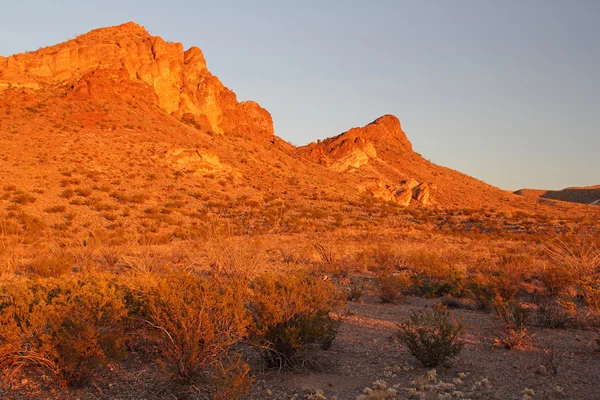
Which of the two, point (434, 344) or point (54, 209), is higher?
point (434, 344)

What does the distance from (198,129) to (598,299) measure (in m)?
41.7

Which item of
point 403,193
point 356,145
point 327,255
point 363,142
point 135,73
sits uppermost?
point 135,73

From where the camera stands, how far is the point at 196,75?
52594 millimetres

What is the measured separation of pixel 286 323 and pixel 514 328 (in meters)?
3.62

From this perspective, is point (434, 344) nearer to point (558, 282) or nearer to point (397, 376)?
point (397, 376)

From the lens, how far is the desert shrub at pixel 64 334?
4.96 metres

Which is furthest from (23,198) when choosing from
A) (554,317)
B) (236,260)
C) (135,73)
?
(135,73)

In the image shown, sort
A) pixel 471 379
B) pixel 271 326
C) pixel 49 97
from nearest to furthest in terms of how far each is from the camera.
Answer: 1. pixel 471 379
2. pixel 271 326
3. pixel 49 97

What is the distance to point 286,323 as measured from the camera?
5.86 metres

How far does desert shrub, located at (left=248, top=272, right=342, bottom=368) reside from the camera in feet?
18.5

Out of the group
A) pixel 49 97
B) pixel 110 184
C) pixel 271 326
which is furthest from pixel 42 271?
pixel 49 97

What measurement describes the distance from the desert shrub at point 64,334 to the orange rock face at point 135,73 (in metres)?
39.2

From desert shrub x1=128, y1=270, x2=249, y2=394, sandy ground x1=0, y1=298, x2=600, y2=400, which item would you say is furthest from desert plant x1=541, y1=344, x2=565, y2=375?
desert shrub x1=128, y1=270, x2=249, y2=394

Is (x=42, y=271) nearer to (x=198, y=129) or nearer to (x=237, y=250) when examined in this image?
(x=237, y=250)
